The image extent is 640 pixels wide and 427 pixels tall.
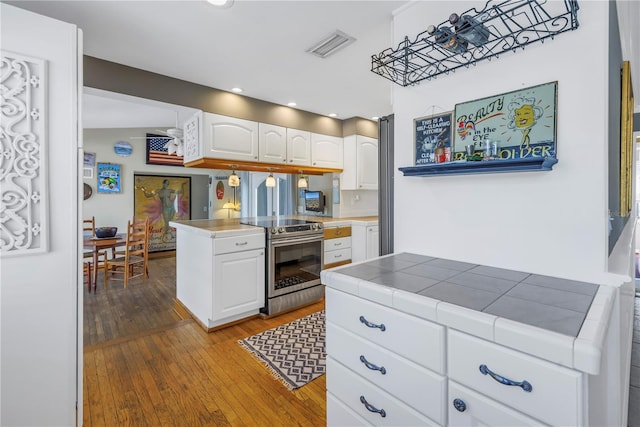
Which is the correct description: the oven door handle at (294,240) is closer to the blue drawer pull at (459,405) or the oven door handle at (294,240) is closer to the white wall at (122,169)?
the blue drawer pull at (459,405)

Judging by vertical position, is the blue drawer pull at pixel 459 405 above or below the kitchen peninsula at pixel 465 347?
below

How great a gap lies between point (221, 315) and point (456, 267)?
82.7 inches

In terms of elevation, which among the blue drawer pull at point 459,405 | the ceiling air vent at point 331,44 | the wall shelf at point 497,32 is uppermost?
the ceiling air vent at point 331,44

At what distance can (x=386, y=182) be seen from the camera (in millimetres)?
2004

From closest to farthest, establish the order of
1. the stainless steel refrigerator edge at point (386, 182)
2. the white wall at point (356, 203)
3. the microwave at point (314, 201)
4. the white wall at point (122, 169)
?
the stainless steel refrigerator edge at point (386, 182) → the white wall at point (356, 203) → the microwave at point (314, 201) → the white wall at point (122, 169)

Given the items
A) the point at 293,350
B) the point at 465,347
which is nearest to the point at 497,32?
the point at 465,347

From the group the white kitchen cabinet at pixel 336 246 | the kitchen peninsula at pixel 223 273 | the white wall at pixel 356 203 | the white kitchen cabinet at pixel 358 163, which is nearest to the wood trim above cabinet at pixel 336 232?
the white kitchen cabinet at pixel 336 246

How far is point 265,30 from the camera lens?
205 centimetres

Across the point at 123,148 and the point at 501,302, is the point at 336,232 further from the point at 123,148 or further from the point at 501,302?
the point at 123,148

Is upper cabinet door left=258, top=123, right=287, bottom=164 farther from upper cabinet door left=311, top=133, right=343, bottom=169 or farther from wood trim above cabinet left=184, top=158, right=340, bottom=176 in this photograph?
upper cabinet door left=311, top=133, right=343, bottom=169

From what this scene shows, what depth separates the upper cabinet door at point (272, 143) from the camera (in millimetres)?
3475

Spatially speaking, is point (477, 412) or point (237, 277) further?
point (237, 277)

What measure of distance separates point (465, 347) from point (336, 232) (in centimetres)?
283

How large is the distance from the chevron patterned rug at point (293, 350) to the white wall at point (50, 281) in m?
1.11
